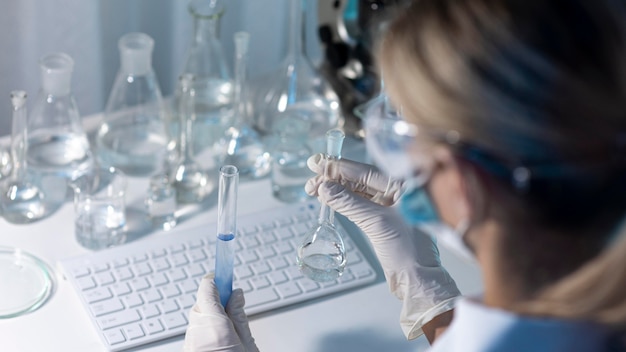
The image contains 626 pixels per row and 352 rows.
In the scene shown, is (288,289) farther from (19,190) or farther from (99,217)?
(19,190)

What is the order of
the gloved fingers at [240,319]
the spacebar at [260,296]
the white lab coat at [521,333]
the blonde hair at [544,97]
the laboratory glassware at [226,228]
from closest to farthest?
the blonde hair at [544,97]
the white lab coat at [521,333]
the laboratory glassware at [226,228]
the gloved fingers at [240,319]
the spacebar at [260,296]

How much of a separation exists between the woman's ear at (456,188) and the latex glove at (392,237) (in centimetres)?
39

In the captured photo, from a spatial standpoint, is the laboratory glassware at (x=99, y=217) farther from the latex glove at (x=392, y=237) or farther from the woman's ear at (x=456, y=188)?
the woman's ear at (x=456, y=188)

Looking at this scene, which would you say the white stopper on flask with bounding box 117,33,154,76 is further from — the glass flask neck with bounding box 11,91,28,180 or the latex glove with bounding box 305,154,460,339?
the latex glove with bounding box 305,154,460,339

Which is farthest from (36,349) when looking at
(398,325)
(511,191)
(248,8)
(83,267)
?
(248,8)

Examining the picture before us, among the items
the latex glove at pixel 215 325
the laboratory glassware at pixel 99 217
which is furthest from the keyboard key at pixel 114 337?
the laboratory glassware at pixel 99 217

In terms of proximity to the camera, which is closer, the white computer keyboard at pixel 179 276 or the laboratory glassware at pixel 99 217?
the white computer keyboard at pixel 179 276

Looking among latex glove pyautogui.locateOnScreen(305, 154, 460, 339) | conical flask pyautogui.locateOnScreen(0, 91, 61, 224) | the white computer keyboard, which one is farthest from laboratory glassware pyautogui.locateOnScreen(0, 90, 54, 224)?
latex glove pyautogui.locateOnScreen(305, 154, 460, 339)

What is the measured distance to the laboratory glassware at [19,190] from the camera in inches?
60.2

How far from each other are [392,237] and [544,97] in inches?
22.4

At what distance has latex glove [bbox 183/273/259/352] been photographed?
124 centimetres

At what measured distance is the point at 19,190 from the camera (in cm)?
153

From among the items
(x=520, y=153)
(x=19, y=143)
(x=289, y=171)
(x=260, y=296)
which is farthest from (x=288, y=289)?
(x=520, y=153)

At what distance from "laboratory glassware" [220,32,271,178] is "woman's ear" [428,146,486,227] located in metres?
0.77
